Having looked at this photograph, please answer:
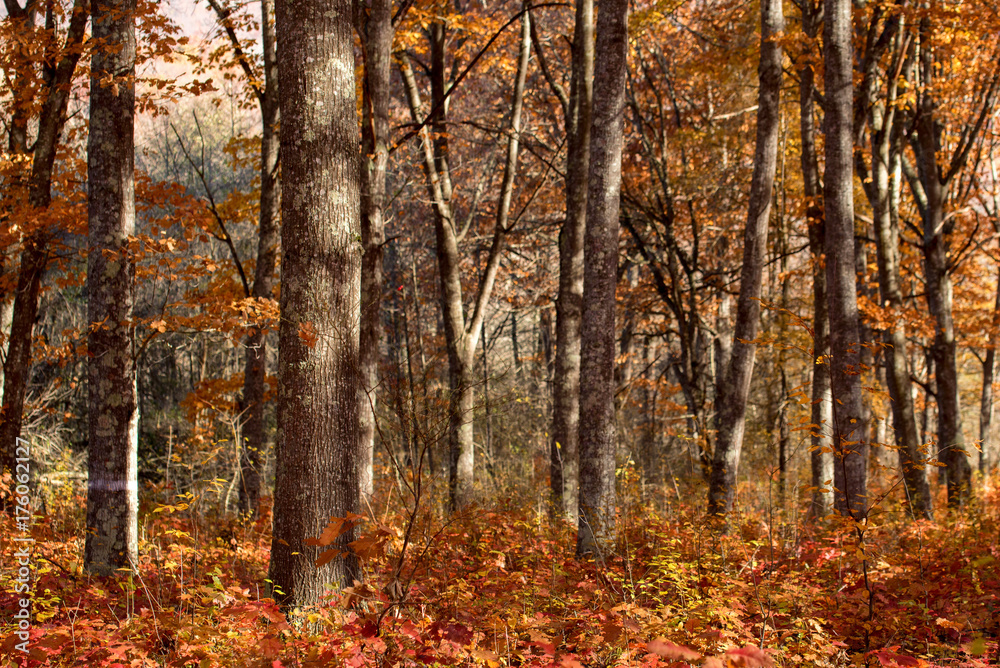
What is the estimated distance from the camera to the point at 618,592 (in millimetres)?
3967

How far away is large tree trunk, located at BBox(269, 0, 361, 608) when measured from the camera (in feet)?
12.3

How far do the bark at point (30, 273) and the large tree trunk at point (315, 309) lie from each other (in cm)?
427

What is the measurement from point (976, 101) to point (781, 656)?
37.6ft

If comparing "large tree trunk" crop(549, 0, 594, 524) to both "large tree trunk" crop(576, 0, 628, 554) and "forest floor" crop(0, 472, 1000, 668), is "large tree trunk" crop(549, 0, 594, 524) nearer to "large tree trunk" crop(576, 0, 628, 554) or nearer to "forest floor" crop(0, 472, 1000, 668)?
"forest floor" crop(0, 472, 1000, 668)

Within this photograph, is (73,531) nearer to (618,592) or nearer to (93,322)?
(93,322)

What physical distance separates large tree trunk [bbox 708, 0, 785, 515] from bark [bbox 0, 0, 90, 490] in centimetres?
736

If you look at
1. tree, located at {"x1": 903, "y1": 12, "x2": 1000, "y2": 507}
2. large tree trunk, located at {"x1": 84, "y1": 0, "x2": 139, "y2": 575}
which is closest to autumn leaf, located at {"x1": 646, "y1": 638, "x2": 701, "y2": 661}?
large tree trunk, located at {"x1": 84, "y1": 0, "x2": 139, "y2": 575}

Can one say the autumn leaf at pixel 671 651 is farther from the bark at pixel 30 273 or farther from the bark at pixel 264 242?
the bark at pixel 264 242

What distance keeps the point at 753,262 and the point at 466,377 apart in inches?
158

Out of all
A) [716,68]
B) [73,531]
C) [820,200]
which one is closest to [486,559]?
[73,531]

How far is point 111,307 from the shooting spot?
17.6 feet

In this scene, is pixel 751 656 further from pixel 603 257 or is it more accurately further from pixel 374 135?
pixel 374 135

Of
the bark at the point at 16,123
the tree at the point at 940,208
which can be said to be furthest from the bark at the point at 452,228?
the tree at the point at 940,208

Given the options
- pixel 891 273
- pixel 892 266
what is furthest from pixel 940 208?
pixel 891 273
